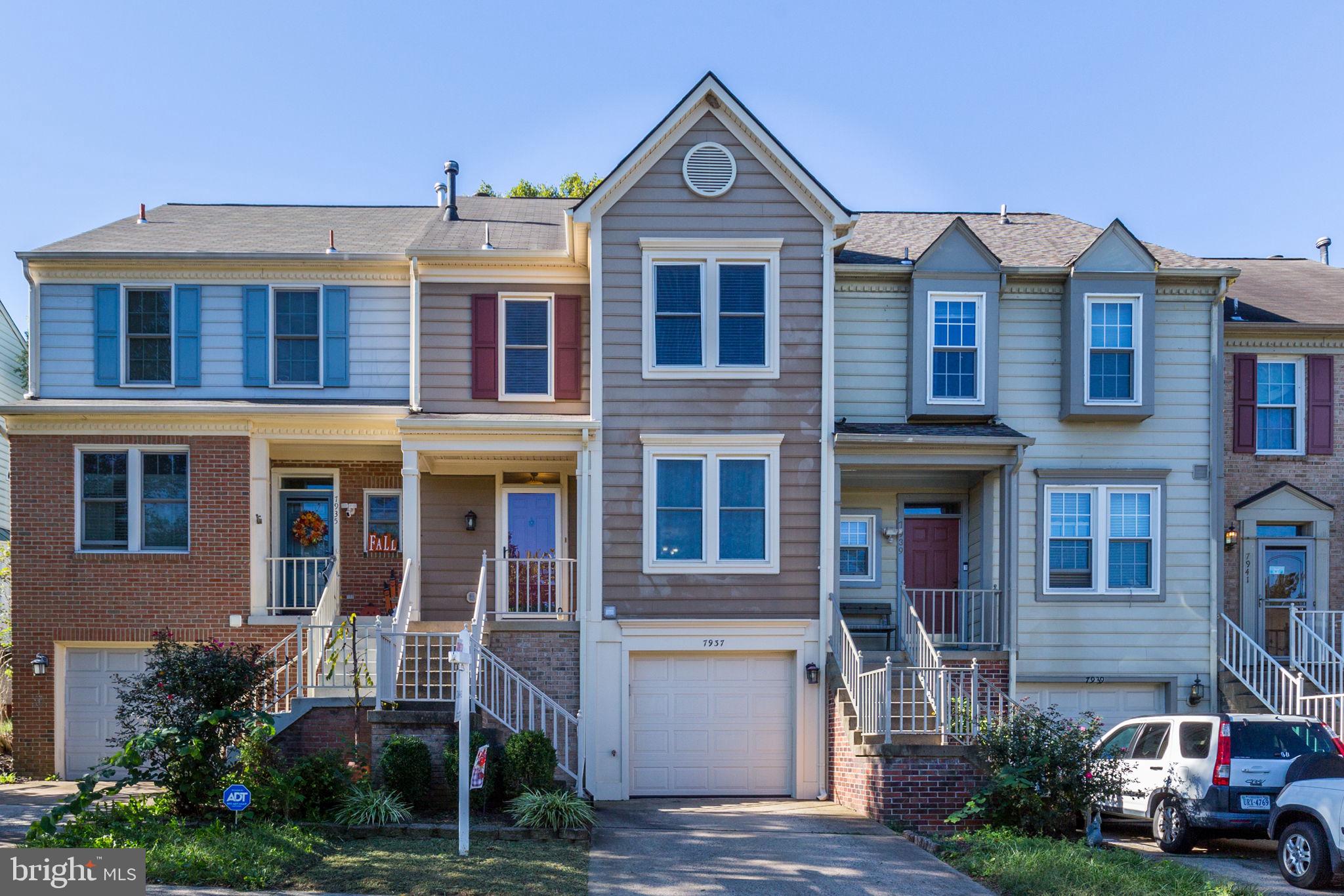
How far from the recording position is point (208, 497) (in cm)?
1733

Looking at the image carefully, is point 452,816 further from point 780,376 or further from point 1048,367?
point 1048,367

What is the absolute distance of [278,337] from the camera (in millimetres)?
18312

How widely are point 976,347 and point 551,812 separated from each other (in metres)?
9.14

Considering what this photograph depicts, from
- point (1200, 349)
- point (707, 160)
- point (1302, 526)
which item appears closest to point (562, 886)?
point (707, 160)

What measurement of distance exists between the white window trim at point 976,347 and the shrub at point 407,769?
8.52 m

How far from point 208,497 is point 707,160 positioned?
27.0 ft

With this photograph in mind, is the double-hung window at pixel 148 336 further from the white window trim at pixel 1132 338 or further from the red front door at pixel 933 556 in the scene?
the white window trim at pixel 1132 338

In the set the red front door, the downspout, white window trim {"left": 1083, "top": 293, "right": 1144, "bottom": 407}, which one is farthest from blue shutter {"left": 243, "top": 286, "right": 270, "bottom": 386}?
the downspout

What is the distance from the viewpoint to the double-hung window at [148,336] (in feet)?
59.8

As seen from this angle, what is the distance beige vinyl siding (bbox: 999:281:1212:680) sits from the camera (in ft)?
58.6

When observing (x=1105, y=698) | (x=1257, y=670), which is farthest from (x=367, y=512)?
(x=1257, y=670)

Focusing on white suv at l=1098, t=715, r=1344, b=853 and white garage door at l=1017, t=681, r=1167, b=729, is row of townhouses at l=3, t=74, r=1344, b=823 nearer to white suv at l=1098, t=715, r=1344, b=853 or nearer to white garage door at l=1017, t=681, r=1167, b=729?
white garage door at l=1017, t=681, r=1167, b=729

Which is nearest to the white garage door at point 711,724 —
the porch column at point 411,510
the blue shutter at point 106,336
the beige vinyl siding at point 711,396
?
the beige vinyl siding at point 711,396

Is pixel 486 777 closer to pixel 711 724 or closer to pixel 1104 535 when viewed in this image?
pixel 711 724
